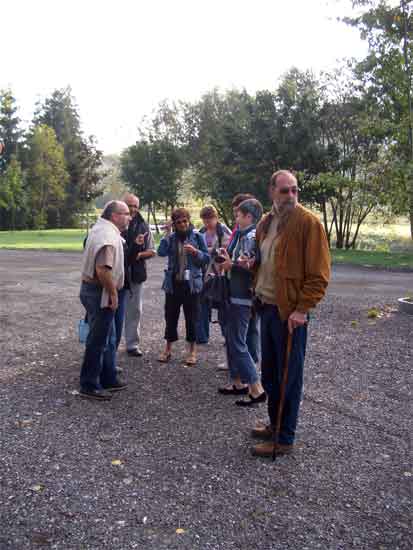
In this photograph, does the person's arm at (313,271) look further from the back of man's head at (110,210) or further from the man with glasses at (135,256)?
the man with glasses at (135,256)

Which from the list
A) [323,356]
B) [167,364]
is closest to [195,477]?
[167,364]

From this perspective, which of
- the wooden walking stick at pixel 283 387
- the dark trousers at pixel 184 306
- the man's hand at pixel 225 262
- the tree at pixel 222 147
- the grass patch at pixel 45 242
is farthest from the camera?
the grass patch at pixel 45 242

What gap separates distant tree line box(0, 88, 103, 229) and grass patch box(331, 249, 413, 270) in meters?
38.7

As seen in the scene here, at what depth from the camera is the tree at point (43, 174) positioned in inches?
2507

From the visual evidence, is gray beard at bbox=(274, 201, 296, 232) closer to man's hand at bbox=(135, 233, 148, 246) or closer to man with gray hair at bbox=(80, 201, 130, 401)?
man with gray hair at bbox=(80, 201, 130, 401)

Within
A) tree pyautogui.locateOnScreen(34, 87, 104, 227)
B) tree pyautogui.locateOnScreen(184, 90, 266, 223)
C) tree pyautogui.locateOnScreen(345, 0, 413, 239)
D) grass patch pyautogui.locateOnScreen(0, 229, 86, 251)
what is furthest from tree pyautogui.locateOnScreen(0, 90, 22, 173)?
tree pyautogui.locateOnScreen(345, 0, 413, 239)

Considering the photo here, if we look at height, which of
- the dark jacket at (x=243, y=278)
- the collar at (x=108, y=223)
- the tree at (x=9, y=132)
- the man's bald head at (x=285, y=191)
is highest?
the tree at (x=9, y=132)

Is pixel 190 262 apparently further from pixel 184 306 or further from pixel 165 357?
pixel 165 357

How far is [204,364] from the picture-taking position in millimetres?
7195

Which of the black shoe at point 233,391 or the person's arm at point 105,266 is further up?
the person's arm at point 105,266

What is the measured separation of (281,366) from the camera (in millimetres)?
4488

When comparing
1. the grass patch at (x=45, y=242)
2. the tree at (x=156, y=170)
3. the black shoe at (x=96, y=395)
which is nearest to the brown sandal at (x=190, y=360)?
the black shoe at (x=96, y=395)

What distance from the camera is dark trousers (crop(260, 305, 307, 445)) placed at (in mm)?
4431

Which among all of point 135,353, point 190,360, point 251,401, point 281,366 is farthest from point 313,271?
point 135,353
